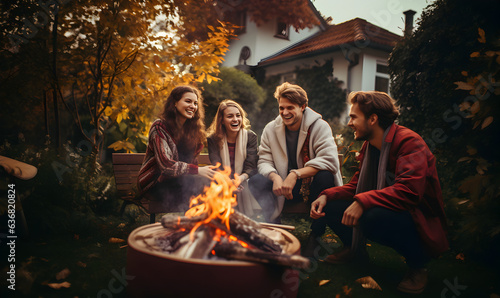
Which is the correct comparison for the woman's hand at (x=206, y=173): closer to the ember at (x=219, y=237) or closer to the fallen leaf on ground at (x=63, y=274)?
the ember at (x=219, y=237)

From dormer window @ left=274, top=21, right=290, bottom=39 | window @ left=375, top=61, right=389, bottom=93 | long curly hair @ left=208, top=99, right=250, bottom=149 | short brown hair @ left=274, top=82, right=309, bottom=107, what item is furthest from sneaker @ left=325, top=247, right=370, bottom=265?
dormer window @ left=274, top=21, right=290, bottom=39

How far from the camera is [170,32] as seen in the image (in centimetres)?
467

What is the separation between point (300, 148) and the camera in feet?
12.0

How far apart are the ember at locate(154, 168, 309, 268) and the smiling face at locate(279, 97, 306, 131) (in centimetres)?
144

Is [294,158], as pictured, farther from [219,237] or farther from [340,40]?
[340,40]

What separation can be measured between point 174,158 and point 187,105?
644mm

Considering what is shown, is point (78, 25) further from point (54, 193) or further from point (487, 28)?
point (487, 28)

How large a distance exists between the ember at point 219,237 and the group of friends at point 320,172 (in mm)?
760

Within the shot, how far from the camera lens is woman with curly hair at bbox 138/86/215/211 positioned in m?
3.38

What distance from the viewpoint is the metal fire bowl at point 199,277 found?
5.99ft

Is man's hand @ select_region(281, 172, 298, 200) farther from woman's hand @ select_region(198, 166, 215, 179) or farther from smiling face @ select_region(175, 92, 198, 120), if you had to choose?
smiling face @ select_region(175, 92, 198, 120)

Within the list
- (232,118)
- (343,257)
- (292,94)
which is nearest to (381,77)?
(292,94)

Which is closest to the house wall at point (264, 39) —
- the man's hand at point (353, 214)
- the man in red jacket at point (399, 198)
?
the man in red jacket at point (399, 198)

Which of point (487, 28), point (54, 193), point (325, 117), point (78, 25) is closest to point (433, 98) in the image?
point (487, 28)
